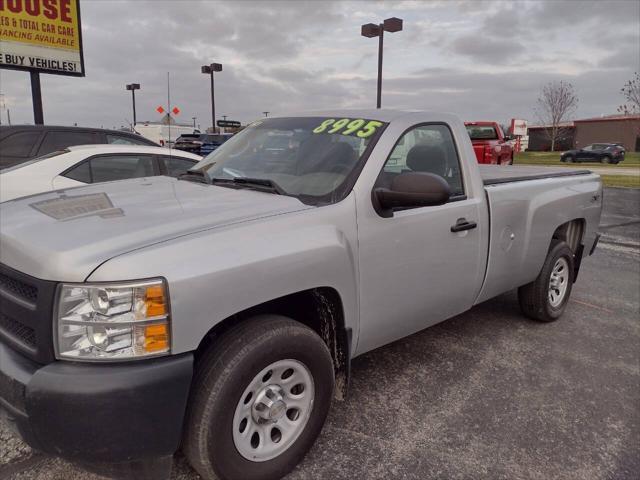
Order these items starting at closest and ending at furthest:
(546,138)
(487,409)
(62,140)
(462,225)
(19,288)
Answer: (19,288), (487,409), (462,225), (62,140), (546,138)

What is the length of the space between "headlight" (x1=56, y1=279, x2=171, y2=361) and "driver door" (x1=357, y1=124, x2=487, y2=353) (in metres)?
1.15

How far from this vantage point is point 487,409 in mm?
3082

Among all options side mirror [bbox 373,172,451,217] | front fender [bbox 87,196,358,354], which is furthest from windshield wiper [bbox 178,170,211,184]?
side mirror [bbox 373,172,451,217]

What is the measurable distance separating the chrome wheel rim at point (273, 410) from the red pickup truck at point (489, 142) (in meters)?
14.4

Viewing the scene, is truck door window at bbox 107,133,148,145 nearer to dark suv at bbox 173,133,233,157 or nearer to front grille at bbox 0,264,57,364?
dark suv at bbox 173,133,233,157

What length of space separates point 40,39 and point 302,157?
12211 millimetres

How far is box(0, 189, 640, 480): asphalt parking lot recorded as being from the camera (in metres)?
2.53

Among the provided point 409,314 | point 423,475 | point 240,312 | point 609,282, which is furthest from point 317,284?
point 609,282

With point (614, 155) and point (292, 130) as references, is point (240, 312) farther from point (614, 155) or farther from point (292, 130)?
point (614, 155)

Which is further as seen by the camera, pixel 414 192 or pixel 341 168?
pixel 341 168

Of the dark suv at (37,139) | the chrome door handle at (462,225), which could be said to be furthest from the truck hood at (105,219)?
the dark suv at (37,139)

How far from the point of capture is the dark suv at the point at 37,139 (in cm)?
608

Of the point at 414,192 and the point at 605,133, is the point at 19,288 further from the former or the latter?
the point at 605,133

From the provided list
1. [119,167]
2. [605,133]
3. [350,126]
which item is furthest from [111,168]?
[605,133]
